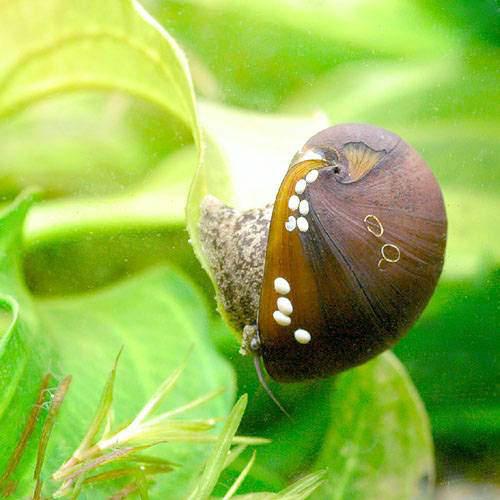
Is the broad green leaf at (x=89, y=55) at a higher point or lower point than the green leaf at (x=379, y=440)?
higher

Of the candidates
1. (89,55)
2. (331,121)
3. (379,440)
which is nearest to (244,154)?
(331,121)

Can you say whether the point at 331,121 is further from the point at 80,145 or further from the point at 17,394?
the point at 17,394

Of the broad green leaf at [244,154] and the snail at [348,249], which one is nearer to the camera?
the snail at [348,249]

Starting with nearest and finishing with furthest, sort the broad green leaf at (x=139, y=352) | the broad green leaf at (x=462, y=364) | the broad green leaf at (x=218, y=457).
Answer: the broad green leaf at (x=218, y=457) < the broad green leaf at (x=139, y=352) < the broad green leaf at (x=462, y=364)

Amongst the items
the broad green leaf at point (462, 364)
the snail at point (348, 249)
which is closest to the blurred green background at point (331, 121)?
the broad green leaf at point (462, 364)

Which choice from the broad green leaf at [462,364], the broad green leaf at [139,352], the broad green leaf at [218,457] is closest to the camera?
the broad green leaf at [218,457]

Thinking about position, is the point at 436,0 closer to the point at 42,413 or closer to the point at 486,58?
the point at 486,58

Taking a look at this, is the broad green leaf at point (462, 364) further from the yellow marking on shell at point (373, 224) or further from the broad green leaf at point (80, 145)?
the broad green leaf at point (80, 145)

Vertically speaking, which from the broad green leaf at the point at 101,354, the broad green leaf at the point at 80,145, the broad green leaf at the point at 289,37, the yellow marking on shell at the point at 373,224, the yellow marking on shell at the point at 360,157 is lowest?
the broad green leaf at the point at 101,354
